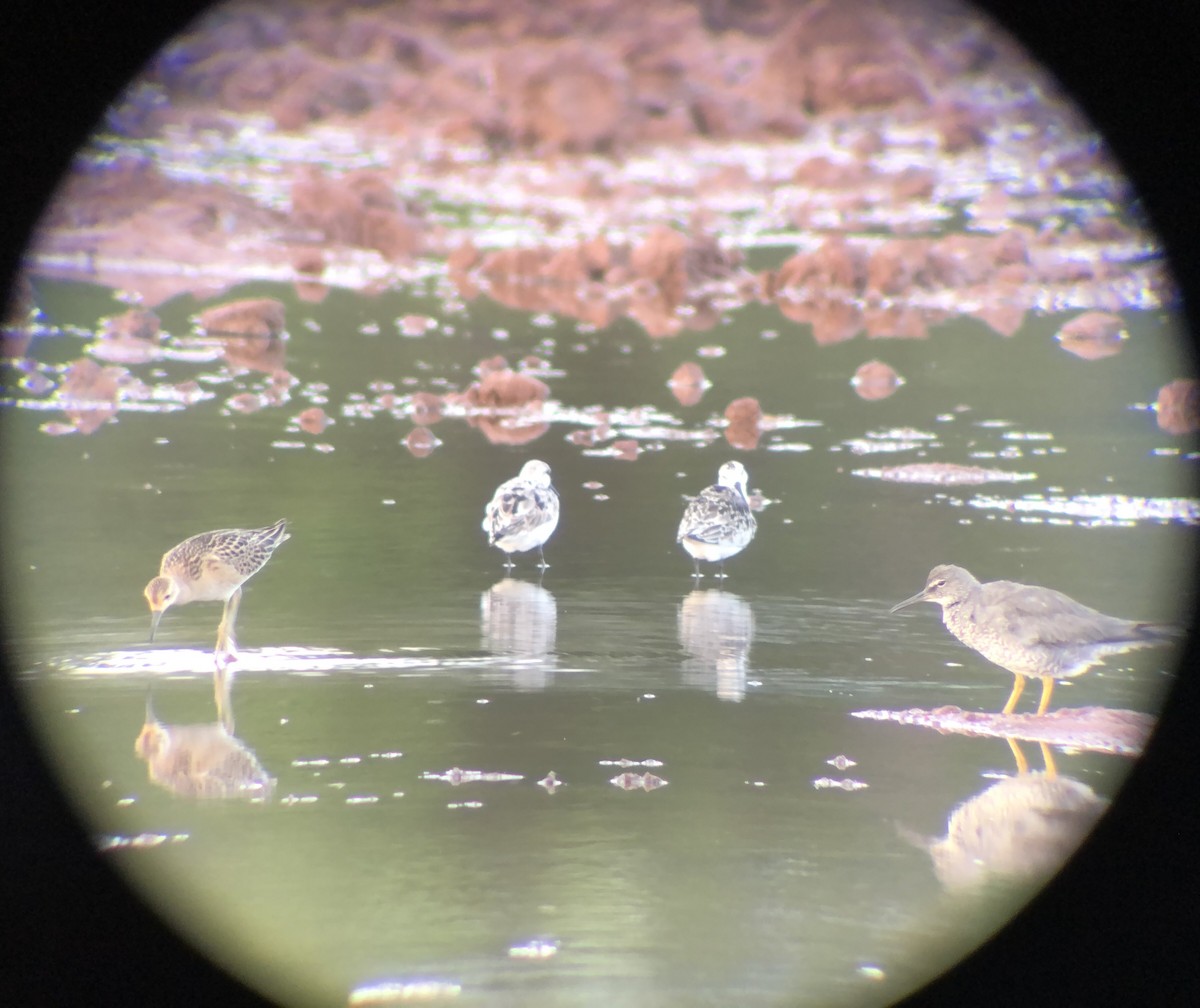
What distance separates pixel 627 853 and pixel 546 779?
1.01 feet

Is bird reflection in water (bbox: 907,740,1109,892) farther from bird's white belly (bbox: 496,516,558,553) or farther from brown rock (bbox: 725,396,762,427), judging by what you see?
brown rock (bbox: 725,396,762,427)

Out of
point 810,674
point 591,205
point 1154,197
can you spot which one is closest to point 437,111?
point 591,205

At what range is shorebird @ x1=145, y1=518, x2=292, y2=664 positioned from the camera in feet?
12.6

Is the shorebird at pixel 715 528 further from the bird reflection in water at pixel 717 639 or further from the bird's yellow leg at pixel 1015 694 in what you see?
the bird's yellow leg at pixel 1015 694

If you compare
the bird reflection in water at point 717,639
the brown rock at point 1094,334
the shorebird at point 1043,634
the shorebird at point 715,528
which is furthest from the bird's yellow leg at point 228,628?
the brown rock at point 1094,334

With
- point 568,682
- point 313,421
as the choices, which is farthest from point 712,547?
point 313,421

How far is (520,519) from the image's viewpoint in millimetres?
4570

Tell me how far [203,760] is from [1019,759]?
156cm

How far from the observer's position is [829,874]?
279 centimetres

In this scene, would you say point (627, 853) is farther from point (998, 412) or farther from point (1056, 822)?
point (998, 412)

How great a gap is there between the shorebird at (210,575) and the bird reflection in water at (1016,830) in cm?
169

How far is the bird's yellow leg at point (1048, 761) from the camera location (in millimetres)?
3212

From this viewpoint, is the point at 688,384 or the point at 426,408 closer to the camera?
the point at 426,408

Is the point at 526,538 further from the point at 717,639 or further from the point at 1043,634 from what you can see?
the point at 1043,634
